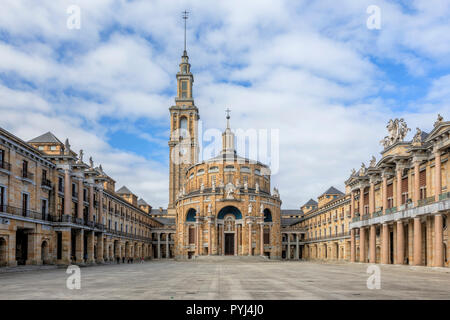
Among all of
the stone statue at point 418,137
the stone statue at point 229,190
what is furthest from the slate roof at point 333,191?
the stone statue at point 418,137

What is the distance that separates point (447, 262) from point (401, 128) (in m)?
14.4

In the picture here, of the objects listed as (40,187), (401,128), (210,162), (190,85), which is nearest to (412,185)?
(401,128)

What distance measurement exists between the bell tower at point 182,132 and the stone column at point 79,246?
2697 inches

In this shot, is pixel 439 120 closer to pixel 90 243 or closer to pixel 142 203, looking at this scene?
pixel 90 243

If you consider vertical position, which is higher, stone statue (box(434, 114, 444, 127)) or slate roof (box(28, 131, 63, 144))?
slate roof (box(28, 131, 63, 144))

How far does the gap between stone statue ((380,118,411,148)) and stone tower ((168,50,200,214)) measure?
3034 inches

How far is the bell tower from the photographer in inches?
4842

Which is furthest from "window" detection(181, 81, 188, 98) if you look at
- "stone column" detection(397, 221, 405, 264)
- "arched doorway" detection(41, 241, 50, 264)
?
"stone column" detection(397, 221, 405, 264)

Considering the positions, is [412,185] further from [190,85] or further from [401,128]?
[190,85]

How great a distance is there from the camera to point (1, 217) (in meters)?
36.8

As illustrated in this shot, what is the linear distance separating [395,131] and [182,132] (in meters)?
84.1

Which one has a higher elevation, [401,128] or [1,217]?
[401,128]

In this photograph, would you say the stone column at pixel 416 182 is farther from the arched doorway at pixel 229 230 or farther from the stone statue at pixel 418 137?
the arched doorway at pixel 229 230

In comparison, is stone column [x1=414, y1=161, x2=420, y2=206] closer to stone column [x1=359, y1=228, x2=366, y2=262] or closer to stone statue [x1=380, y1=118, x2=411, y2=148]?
stone statue [x1=380, y1=118, x2=411, y2=148]
